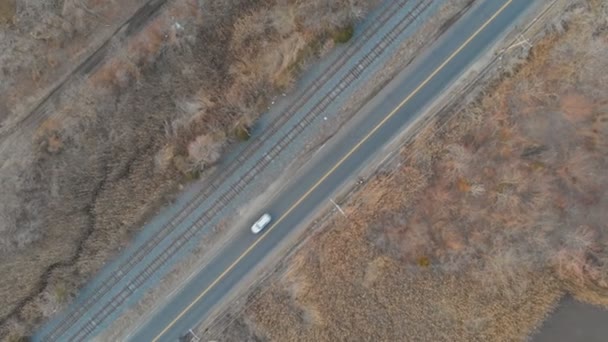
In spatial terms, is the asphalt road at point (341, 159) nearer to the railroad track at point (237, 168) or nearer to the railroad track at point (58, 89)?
the railroad track at point (237, 168)

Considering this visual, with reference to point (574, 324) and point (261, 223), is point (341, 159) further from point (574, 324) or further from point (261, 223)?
point (574, 324)

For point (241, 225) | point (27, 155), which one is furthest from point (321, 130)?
point (27, 155)

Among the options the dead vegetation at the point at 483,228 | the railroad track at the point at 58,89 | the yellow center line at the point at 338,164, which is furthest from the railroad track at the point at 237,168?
the railroad track at the point at 58,89

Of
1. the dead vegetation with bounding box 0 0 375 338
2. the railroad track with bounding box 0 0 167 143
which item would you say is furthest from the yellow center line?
the railroad track with bounding box 0 0 167 143

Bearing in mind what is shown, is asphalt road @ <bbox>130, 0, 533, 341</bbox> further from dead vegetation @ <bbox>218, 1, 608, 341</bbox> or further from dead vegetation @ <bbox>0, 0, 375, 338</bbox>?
dead vegetation @ <bbox>0, 0, 375, 338</bbox>

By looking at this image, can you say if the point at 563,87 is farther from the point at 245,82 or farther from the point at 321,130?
the point at 245,82
